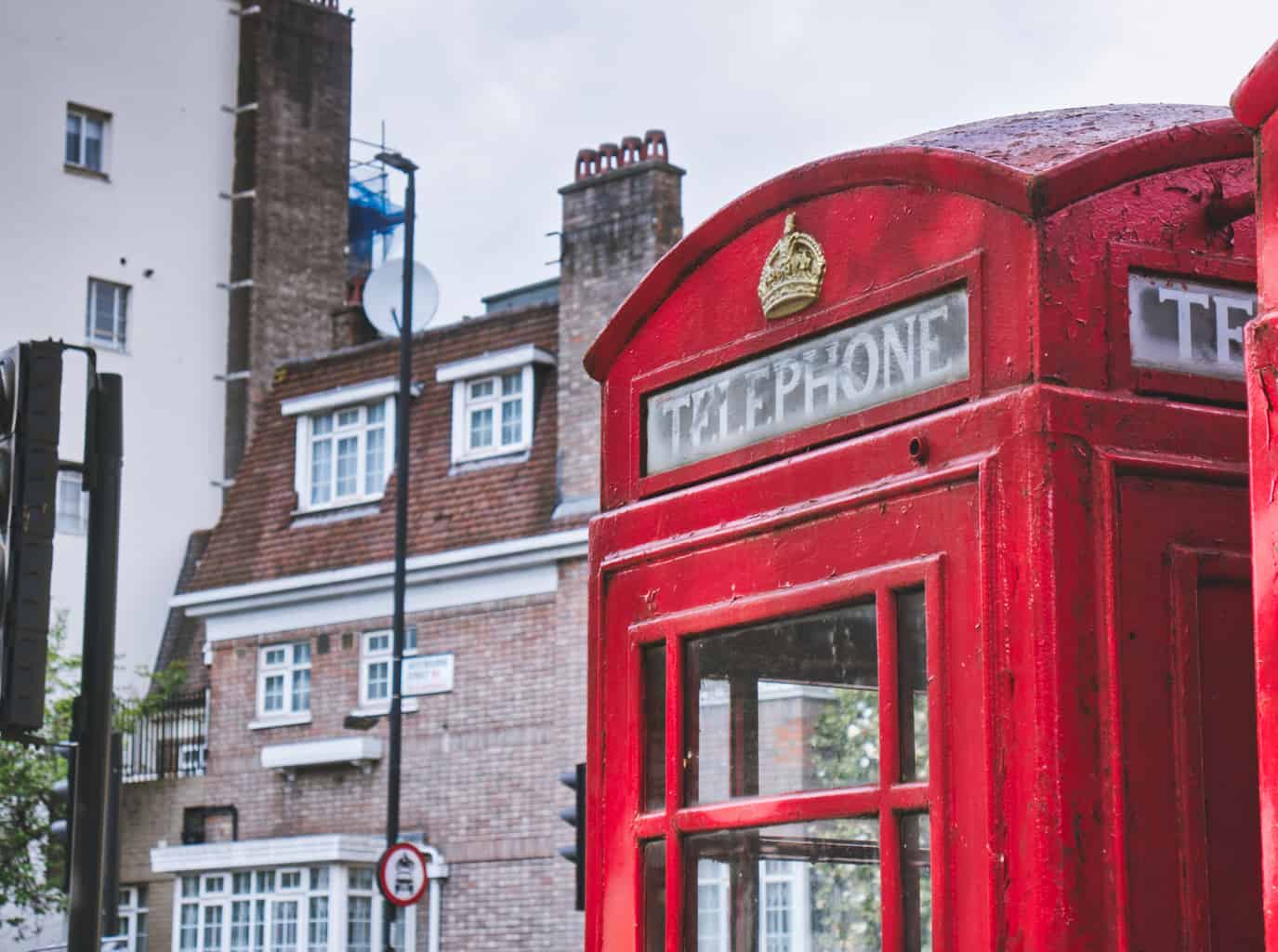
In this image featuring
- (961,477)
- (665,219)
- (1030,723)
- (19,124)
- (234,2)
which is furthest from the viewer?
(234,2)

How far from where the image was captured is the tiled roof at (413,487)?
2844 cm

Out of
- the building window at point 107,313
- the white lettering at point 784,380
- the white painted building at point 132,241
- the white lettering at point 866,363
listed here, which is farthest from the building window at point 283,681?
the white lettering at point 866,363

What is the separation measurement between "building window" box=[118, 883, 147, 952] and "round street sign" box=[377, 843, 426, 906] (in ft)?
36.8

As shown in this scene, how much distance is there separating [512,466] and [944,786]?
25.0 metres

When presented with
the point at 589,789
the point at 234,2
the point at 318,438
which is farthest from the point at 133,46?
the point at 589,789

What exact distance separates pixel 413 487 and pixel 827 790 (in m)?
26.1

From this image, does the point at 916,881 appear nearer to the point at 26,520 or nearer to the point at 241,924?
the point at 26,520

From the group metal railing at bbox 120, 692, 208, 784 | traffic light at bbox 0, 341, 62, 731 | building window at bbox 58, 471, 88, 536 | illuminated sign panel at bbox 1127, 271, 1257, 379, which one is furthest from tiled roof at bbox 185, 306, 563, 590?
illuminated sign panel at bbox 1127, 271, 1257, 379

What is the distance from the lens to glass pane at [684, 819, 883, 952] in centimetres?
409

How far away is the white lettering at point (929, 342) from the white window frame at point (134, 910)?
29.2 metres

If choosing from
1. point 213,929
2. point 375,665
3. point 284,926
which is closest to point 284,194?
point 375,665

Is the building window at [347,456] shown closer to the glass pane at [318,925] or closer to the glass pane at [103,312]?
the glass pane at [318,925]

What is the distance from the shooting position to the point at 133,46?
3734cm

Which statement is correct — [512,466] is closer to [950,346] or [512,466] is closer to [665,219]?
[665,219]
